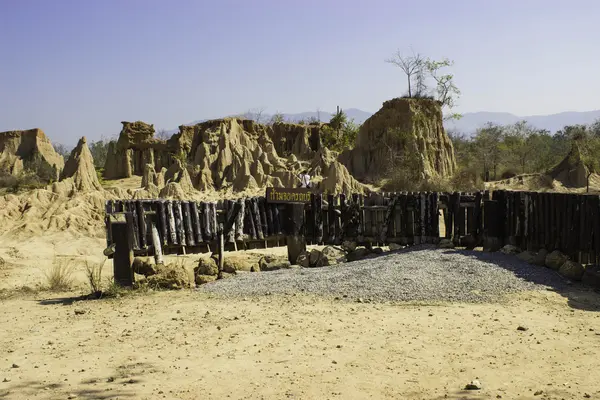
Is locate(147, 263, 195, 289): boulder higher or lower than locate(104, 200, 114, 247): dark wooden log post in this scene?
lower

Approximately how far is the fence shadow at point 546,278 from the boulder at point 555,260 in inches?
3.6

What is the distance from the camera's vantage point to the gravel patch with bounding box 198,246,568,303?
8.87m

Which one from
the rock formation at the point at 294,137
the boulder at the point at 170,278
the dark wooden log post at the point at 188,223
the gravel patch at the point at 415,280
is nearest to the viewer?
the gravel patch at the point at 415,280

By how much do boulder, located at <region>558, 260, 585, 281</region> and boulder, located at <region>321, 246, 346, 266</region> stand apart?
4411 millimetres

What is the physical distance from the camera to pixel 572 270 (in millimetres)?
9406

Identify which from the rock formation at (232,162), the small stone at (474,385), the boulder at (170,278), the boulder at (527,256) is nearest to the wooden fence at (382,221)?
the boulder at (527,256)

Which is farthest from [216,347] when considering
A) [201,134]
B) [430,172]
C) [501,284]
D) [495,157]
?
[201,134]

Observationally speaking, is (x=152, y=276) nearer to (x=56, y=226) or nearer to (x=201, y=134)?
(x=56, y=226)

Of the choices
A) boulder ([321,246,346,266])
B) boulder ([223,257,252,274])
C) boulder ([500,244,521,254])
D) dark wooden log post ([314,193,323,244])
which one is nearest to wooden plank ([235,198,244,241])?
boulder ([223,257,252,274])

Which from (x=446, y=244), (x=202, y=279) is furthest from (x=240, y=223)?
(x=446, y=244)

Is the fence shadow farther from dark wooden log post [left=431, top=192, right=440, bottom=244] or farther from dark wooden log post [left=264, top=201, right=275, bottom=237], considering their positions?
Answer: dark wooden log post [left=264, top=201, right=275, bottom=237]

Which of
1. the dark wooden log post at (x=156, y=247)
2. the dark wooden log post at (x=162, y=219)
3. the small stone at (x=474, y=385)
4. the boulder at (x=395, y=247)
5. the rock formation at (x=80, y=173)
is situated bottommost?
the small stone at (x=474, y=385)

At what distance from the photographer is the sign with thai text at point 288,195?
12102mm

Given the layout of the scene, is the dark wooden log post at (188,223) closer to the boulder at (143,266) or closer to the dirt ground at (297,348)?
the boulder at (143,266)
